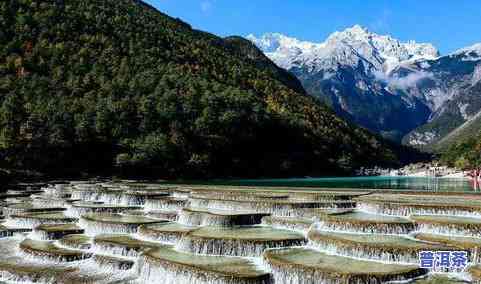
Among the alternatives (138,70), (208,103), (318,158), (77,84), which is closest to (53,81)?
(77,84)

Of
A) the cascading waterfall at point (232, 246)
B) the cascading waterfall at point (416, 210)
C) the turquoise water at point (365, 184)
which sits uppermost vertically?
the turquoise water at point (365, 184)

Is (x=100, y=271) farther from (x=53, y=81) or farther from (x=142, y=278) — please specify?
(x=53, y=81)

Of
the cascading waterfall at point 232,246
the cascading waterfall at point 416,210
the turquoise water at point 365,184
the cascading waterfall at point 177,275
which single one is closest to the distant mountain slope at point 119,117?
the turquoise water at point 365,184

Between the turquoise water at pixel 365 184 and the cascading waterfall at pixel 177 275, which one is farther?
the turquoise water at pixel 365 184

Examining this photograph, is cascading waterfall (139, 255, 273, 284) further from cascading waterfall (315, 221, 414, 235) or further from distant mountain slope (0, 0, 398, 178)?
distant mountain slope (0, 0, 398, 178)

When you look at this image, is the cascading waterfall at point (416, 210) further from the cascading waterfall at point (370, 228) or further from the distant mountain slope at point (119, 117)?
the distant mountain slope at point (119, 117)

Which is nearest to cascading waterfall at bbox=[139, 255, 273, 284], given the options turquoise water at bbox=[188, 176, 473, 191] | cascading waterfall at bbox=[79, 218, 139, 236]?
cascading waterfall at bbox=[79, 218, 139, 236]

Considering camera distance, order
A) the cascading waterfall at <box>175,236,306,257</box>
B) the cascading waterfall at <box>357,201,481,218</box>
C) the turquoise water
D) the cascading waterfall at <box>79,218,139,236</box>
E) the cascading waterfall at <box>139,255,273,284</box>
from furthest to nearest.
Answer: the turquoise water → the cascading waterfall at <box>79,218,139,236</box> → the cascading waterfall at <box>357,201,481,218</box> → the cascading waterfall at <box>175,236,306,257</box> → the cascading waterfall at <box>139,255,273,284</box>

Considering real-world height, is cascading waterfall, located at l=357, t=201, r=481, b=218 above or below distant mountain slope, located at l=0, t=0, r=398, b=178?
below

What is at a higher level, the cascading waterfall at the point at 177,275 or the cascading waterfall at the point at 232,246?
the cascading waterfall at the point at 232,246
